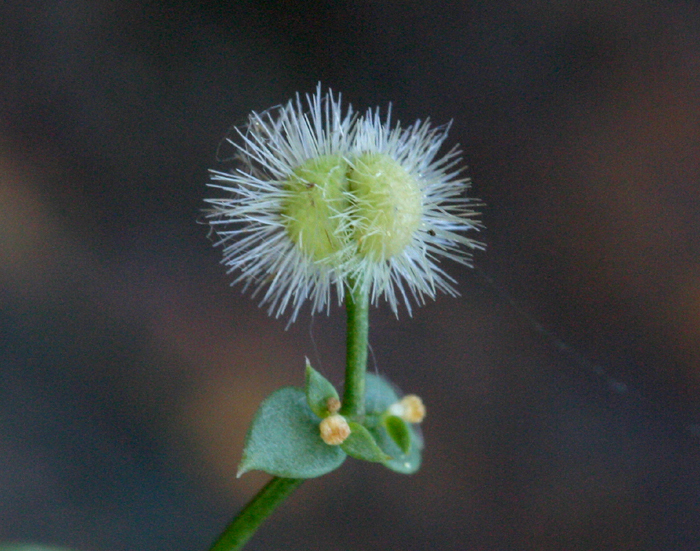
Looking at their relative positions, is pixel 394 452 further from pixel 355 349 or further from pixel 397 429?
pixel 355 349

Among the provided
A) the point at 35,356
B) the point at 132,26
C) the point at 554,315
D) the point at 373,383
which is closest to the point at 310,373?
the point at 373,383

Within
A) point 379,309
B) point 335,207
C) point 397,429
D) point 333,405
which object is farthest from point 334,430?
point 379,309

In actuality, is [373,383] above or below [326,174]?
below

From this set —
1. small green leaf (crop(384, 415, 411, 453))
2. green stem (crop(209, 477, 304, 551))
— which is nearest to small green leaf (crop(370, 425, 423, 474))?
small green leaf (crop(384, 415, 411, 453))

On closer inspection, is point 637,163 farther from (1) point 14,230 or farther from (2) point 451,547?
(1) point 14,230

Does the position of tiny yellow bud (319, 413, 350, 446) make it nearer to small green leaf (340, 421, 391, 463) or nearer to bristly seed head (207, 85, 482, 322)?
small green leaf (340, 421, 391, 463)

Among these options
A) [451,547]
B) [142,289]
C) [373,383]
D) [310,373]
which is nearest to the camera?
[310,373]

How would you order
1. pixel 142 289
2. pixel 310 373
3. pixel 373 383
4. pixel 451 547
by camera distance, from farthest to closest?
1. pixel 142 289
2. pixel 451 547
3. pixel 373 383
4. pixel 310 373
